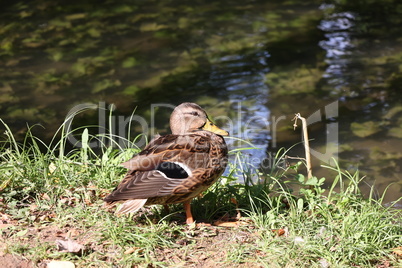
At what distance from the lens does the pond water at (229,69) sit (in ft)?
20.9

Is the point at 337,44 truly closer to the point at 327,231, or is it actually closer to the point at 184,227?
the point at 327,231

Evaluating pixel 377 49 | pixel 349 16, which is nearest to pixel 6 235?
pixel 377 49

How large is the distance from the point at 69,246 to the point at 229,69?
5.10 meters

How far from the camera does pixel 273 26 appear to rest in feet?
30.0

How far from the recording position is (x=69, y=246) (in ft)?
10.4

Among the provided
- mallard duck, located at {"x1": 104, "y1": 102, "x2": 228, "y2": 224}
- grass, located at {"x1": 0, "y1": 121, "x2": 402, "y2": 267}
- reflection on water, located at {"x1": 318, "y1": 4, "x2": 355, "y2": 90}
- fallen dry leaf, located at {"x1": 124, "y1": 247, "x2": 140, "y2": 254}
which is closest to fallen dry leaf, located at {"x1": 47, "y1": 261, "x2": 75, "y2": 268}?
grass, located at {"x1": 0, "y1": 121, "x2": 402, "y2": 267}

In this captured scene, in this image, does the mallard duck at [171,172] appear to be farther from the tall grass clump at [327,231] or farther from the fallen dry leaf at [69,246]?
the tall grass clump at [327,231]

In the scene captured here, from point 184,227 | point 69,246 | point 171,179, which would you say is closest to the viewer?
point 69,246

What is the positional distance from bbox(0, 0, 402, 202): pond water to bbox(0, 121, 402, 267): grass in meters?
1.81

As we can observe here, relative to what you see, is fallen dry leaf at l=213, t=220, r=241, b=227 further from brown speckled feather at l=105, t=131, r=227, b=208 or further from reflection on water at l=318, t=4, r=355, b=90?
reflection on water at l=318, t=4, r=355, b=90

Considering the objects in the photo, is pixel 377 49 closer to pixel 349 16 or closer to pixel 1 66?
pixel 349 16

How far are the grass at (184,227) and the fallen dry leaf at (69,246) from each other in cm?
3

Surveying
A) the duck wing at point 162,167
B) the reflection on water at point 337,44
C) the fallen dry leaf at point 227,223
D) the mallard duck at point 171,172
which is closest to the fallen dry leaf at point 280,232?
the fallen dry leaf at point 227,223

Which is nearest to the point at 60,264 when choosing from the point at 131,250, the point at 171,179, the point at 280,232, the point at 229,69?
the point at 131,250
